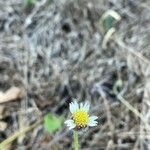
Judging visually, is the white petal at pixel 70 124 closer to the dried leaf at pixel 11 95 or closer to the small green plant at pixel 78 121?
the small green plant at pixel 78 121

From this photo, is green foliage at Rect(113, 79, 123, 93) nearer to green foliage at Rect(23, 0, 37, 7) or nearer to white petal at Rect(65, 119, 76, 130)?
green foliage at Rect(23, 0, 37, 7)

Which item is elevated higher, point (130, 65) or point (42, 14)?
point (42, 14)

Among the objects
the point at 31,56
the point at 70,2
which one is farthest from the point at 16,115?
the point at 70,2

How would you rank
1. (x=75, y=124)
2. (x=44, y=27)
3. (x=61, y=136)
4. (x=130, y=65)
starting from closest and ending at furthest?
(x=75, y=124), (x=61, y=136), (x=130, y=65), (x=44, y=27)

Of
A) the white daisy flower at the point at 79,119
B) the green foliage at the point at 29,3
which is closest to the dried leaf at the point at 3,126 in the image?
the green foliage at the point at 29,3

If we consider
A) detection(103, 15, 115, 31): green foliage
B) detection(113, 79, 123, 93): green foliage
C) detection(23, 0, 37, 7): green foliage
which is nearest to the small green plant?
detection(113, 79, 123, 93): green foliage

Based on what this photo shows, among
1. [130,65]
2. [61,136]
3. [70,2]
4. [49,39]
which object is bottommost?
[61,136]

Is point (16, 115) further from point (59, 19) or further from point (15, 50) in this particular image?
point (59, 19)
